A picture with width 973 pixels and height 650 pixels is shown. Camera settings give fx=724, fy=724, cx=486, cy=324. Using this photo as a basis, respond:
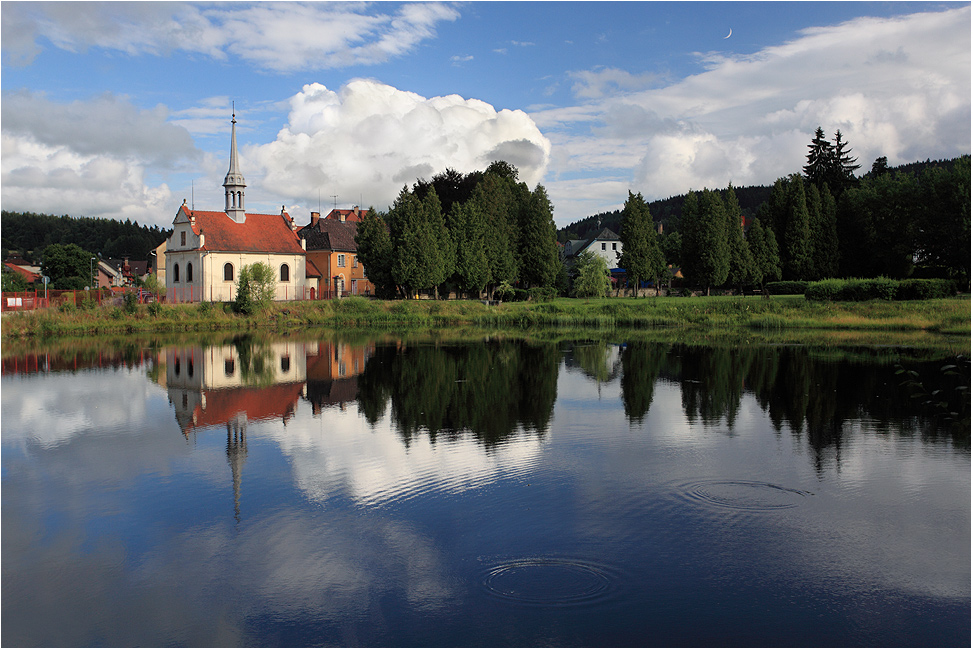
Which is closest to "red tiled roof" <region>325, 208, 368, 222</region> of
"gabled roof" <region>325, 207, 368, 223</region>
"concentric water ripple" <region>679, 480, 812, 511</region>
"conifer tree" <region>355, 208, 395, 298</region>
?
"gabled roof" <region>325, 207, 368, 223</region>

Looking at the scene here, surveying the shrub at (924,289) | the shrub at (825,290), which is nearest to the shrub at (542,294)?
the shrub at (825,290)

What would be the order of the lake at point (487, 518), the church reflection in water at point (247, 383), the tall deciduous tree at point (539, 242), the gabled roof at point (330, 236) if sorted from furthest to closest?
1. the gabled roof at point (330, 236)
2. the tall deciduous tree at point (539, 242)
3. the church reflection in water at point (247, 383)
4. the lake at point (487, 518)

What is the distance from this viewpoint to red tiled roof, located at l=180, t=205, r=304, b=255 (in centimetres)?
5516

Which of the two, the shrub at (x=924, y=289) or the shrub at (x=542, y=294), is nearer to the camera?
the shrub at (x=924, y=289)

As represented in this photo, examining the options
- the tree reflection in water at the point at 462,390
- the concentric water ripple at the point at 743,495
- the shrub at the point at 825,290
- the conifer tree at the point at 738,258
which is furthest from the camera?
the conifer tree at the point at 738,258

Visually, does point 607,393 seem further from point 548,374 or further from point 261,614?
point 261,614

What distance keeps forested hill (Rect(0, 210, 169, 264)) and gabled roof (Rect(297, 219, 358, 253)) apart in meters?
84.1

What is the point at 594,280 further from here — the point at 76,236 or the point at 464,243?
the point at 76,236

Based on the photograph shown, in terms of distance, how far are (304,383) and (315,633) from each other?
1515 centimetres

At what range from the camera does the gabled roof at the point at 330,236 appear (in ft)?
212

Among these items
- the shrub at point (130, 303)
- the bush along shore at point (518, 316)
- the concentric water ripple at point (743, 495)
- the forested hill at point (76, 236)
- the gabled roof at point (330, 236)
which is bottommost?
the concentric water ripple at point (743, 495)

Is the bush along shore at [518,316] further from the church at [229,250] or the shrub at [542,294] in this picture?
the church at [229,250]

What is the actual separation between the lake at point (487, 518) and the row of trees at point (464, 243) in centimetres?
3250

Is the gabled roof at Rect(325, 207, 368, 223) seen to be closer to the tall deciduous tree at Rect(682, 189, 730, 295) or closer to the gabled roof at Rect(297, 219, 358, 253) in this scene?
the gabled roof at Rect(297, 219, 358, 253)
